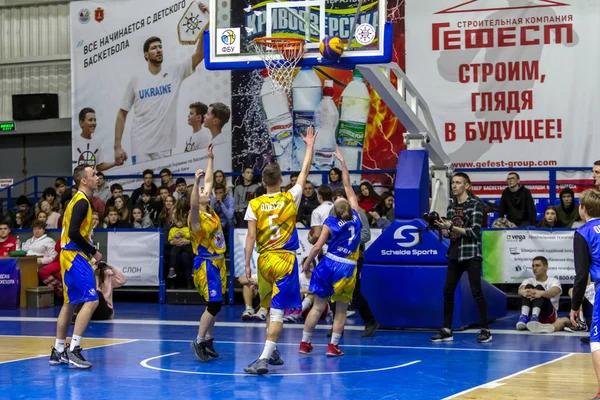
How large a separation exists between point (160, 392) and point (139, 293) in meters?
10.3

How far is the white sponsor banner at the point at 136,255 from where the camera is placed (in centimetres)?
1814

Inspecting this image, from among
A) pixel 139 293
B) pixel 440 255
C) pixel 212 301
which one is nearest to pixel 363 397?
pixel 212 301

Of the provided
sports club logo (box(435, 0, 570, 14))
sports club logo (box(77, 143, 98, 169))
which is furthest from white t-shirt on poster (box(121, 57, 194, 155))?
sports club logo (box(435, 0, 570, 14))

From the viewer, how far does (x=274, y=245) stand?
9.77 m

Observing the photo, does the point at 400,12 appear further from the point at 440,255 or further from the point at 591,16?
the point at 440,255

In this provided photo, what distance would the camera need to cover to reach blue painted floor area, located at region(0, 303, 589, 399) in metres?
8.77

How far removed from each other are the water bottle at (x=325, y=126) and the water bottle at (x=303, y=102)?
0.47 feet

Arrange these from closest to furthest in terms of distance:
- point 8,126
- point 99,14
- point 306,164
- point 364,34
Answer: point 306,164, point 364,34, point 99,14, point 8,126

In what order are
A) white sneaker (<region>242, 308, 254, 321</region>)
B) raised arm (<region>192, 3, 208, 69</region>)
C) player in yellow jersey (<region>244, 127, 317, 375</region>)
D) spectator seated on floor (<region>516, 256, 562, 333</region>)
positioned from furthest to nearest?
1. raised arm (<region>192, 3, 208, 69</region>)
2. white sneaker (<region>242, 308, 254, 321</region>)
3. spectator seated on floor (<region>516, 256, 562, 333</region>)
4. player in yellow jersey (<region>244, 127, 317, 375</region>)

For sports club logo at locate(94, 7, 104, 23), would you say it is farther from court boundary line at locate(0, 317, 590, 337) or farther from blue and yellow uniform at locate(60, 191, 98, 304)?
blue and yellow uniform at locate(60, 191, 98, 304)

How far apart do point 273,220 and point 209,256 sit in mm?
1098

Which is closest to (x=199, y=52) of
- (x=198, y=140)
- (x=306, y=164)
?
(x=198, y=140)

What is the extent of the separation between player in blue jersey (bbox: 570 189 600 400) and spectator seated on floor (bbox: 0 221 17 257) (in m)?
13.1

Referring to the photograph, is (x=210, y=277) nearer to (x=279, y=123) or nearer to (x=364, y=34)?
(x=364, y=34)
